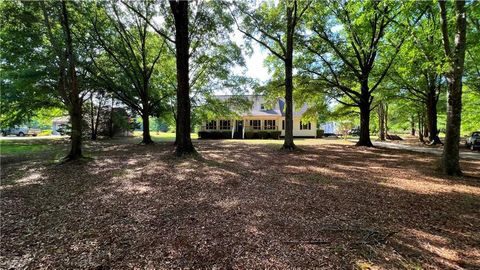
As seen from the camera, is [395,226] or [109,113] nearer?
[395,226]

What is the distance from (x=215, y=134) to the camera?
30891 millimetres

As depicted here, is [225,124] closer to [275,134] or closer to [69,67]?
[275,134]

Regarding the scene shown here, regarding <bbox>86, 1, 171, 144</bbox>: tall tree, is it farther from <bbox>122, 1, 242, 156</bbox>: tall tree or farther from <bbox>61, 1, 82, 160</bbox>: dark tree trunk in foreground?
<bbox>61, 1, 82, 160</bbox>: dark tree trunk in foreground

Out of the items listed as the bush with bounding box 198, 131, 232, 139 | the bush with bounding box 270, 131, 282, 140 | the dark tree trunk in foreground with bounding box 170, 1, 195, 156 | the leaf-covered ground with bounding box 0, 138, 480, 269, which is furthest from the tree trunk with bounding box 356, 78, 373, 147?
the bush with bounding box 198, 131, 232, 139

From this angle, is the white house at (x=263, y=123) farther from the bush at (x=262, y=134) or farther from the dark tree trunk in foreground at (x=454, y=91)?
the dark tree trunk in foreground at (x=454, y=91)

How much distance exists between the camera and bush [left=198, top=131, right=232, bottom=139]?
100ft

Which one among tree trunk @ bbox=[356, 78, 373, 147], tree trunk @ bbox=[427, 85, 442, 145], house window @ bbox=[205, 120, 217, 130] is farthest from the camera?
house window @ bbox=[205, 120, 217, 130]

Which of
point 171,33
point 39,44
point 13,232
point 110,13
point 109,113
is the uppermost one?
point 110,13

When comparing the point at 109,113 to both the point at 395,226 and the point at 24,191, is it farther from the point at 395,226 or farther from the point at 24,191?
the point at 395,226

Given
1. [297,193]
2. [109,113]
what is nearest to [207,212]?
[297,193]

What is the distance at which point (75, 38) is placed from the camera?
1583cm

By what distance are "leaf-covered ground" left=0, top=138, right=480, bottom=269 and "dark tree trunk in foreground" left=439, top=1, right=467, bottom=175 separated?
2.39 ft

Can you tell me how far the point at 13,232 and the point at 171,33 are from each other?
15593 millimetres

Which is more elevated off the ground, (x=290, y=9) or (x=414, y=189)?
(x=290, y=9)
